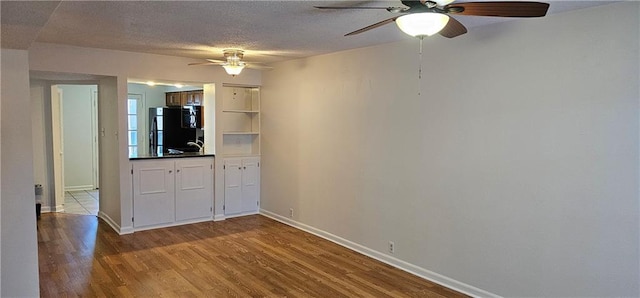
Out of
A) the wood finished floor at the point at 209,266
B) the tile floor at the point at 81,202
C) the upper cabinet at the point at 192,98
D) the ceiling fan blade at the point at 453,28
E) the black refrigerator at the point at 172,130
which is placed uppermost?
the ceiling fan blade at the point at 453,28

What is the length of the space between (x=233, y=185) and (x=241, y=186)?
134mm

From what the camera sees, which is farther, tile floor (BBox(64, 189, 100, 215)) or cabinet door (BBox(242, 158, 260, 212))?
tile floor (BBox(64, 189, 100, 215))

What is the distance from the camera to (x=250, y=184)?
6.43 meters

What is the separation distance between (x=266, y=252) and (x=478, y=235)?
90.3 inches

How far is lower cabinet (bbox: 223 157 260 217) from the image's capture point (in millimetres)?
6207

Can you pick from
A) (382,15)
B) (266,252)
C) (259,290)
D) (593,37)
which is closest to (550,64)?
(593,37)

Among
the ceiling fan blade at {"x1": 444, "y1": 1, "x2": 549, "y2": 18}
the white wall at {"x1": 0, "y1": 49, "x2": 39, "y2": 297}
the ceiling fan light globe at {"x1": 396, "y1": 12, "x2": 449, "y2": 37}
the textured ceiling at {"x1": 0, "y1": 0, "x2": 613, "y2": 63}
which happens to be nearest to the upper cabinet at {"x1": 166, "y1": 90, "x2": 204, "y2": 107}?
the textured ceiling at {"x1": 0, "y1": 0, "x2": 613, "y2": 63}

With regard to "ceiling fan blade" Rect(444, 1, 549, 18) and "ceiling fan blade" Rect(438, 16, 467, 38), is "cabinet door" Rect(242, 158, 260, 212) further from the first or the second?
"ceiling fan blade" Rect(444, 1, 549, 18)

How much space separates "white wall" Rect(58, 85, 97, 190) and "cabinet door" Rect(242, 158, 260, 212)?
4166 millimetres

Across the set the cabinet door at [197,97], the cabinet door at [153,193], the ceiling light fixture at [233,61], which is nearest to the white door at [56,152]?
the cabinet door at [153,193]

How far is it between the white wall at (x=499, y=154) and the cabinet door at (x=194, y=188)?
6.14 feet

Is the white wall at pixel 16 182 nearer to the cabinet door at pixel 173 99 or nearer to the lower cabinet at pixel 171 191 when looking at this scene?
the lower cabinet at pixel 171 191

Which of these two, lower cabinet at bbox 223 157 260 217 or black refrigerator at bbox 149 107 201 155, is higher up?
black refrigerator at bbox 149 107 201 155

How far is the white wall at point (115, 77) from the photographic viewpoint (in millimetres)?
4742
